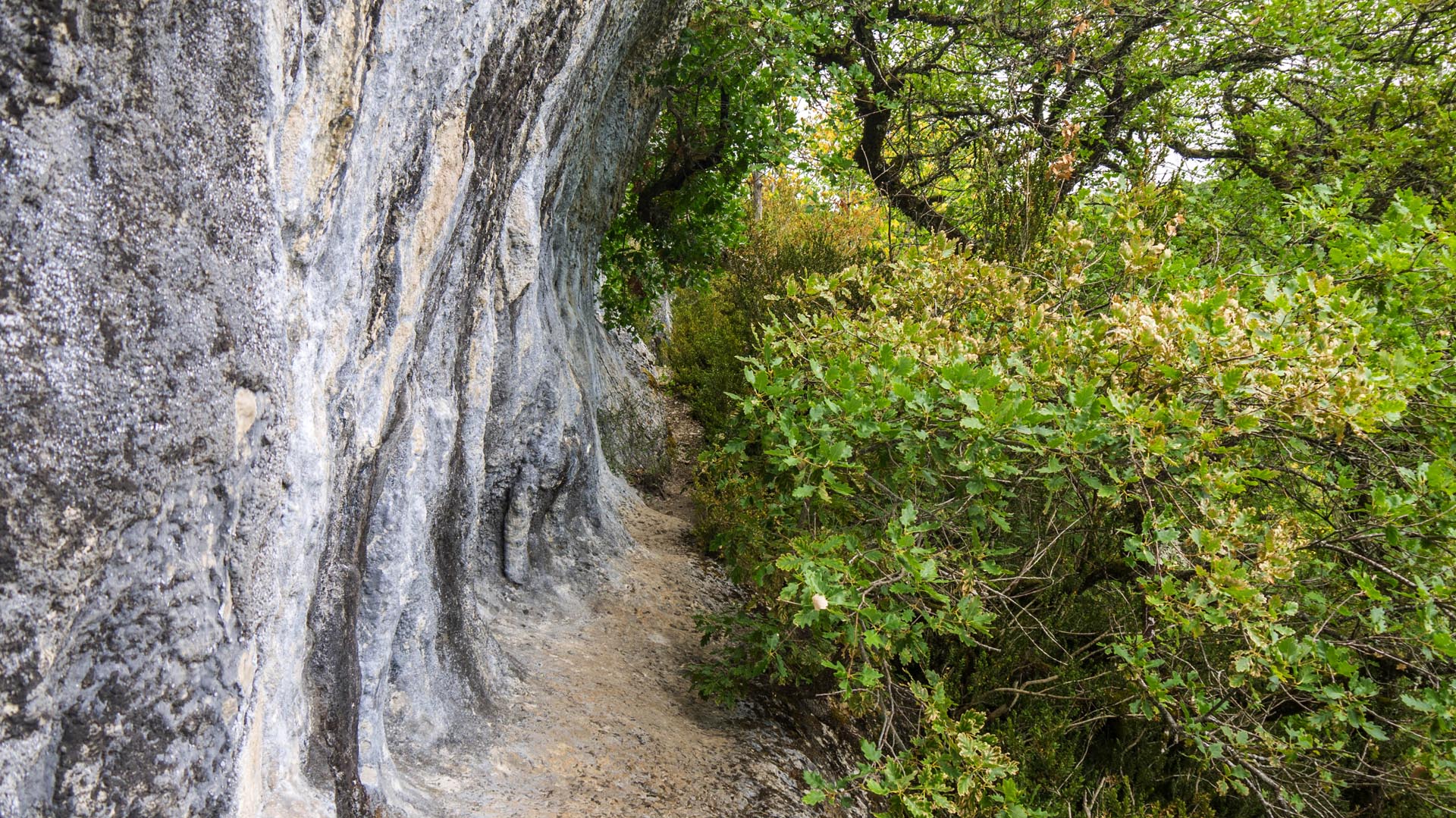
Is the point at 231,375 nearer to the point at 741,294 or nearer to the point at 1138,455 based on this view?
the point at 1138,455

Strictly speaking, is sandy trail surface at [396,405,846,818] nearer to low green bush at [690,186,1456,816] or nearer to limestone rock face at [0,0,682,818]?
low green bush at [690,186,1456,816]

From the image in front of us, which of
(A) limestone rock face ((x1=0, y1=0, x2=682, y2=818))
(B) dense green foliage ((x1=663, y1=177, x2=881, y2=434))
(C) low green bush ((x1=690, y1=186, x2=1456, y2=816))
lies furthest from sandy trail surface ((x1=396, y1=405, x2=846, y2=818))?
(B) dense green foliage ((x1=663, y1=177, x2=881, y2=434))

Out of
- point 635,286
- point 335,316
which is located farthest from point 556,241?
point 335,316

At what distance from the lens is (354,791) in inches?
94.7

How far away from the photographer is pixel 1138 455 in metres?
3.05

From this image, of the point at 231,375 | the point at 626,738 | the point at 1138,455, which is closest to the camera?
the point at 231,375

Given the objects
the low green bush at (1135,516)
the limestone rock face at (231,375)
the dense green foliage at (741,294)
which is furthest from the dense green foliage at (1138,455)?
the dense green foliage at (741,294)

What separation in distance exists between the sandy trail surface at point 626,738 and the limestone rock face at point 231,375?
433 mm

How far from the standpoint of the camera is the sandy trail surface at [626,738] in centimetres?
342

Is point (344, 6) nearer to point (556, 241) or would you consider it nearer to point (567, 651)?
point (567, 651)

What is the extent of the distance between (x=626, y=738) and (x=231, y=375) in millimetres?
3049

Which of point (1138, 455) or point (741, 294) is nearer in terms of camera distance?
point (1138, 455)

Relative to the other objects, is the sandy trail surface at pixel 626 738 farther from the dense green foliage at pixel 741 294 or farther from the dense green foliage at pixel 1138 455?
the dense green foliage at pixel 741 294

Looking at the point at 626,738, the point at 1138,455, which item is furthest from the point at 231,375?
the point at 626,738
